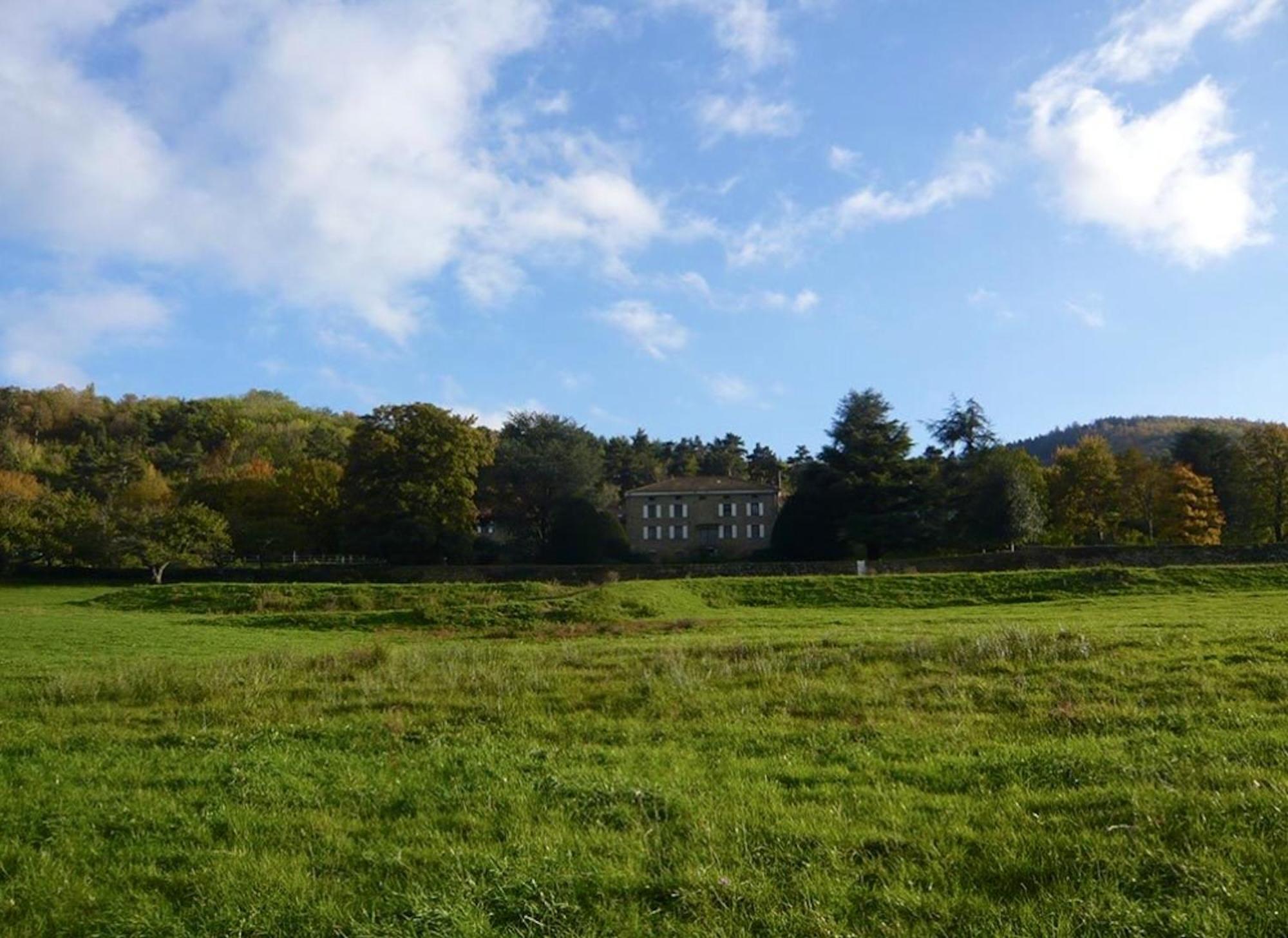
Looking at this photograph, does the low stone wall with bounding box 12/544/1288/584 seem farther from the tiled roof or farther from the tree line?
the tiled roof

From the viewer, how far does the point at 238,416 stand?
425ft

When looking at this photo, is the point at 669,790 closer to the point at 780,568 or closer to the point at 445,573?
the point at 780,568

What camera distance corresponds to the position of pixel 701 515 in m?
91.4

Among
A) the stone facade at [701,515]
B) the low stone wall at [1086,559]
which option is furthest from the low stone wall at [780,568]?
the stone facade at [701,515]

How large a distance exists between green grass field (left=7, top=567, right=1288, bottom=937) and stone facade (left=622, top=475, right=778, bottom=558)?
73.1 metres

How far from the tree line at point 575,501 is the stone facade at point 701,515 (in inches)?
268

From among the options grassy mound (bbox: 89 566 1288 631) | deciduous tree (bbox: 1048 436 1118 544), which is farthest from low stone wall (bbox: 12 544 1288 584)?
deciduous tree (bbox: 1048 436 1118 544)

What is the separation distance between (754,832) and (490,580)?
4976 cm

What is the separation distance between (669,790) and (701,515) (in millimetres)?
83793

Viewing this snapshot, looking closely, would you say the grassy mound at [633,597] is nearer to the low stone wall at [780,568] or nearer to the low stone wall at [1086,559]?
the low stone wall at [780,568]

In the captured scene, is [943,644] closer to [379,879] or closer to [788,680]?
[788,680]

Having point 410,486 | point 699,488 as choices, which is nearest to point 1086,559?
point 410,486

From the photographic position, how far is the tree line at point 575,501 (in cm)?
6388

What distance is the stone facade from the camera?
91.2 meters
